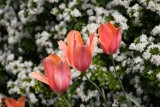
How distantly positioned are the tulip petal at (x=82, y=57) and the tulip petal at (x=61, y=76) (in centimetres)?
7

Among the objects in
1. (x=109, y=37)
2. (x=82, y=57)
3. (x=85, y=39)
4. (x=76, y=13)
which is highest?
(x=76, y=13)

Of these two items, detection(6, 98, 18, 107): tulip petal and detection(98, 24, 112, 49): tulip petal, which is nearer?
detection(6, 98, 18, 107): tulip petal

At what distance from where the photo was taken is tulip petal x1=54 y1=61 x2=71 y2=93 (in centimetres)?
187

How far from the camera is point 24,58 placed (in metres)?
4.80

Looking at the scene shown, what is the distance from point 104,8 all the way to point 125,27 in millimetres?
535

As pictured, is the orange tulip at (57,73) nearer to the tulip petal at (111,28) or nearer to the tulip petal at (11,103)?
the tulip petal at (11,103)

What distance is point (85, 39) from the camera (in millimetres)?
3908

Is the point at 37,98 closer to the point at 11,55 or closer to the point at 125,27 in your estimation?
the point at 11,55

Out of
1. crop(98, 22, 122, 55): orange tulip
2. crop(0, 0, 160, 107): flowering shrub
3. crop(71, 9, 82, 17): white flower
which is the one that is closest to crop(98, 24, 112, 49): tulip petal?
crop(98, 22, 122, 55): orange tulip

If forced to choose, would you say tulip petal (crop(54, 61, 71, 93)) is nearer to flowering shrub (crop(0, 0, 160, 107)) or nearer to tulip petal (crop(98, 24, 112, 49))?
tulip petal (crop(98, 24, 112, 49))

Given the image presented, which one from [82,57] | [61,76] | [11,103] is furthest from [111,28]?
[11,103]

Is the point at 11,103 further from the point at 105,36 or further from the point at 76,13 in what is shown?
the point at 76,13

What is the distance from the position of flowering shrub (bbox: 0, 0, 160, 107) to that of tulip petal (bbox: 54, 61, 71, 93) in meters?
1.49

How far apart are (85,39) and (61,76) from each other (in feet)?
6.69
